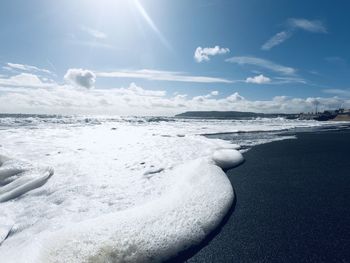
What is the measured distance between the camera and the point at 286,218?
5.79 m

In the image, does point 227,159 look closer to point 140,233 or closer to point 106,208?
point 106,208

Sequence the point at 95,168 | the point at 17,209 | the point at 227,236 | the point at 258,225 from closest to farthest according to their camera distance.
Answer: the point at 227,236 < the point at 258,225 < the point at 17,209 < the point at 95,168

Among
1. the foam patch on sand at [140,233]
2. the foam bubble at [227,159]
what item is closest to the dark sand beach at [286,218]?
the foam patch on sand at [140,233]

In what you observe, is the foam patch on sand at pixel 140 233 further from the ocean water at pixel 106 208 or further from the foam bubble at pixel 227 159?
the foam bubble at pixel 227 159

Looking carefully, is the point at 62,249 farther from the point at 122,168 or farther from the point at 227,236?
the point at 122,168

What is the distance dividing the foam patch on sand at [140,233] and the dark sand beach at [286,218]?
1.36 ft

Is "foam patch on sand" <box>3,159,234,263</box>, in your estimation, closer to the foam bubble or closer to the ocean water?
the ocean water

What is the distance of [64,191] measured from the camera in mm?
7055

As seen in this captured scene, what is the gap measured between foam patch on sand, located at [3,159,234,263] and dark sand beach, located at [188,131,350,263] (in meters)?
0.42

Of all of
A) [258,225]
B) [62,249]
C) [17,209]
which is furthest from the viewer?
[17,209]

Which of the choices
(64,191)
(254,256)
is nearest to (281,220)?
(254,256)

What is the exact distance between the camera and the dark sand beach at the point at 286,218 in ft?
14.7

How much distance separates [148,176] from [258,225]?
4.04 metres

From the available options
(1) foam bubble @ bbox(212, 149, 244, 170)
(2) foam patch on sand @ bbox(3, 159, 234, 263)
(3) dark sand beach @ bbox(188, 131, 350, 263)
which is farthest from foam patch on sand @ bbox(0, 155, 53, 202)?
(1) foam bubble @ bbox(212, 149, 244, 170)
